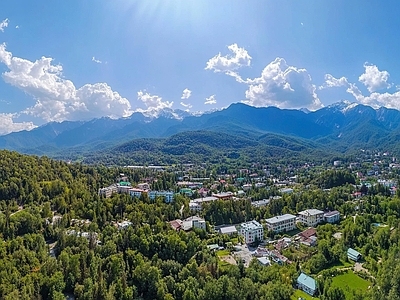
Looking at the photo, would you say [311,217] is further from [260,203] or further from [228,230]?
[228,230]

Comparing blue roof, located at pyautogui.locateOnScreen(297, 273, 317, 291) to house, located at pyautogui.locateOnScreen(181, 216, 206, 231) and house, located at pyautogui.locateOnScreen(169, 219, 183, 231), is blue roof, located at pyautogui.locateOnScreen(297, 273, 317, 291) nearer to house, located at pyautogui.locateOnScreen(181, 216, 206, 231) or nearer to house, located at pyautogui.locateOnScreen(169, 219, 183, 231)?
house, located at pyautogui.locateOnScreen(181, 216, 206, 231)

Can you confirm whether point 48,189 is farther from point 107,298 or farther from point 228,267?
point 228,267

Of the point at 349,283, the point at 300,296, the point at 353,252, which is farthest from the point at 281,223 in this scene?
the point at 300,296

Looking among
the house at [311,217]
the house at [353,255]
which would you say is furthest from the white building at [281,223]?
the house at [353,255]

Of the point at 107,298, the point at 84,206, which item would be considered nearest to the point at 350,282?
the point at 107,298

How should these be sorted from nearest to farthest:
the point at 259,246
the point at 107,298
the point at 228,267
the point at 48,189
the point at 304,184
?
the point at 107,298
the point at 228,267
the point at 259,246
the point at 48,189
the point at 304,184

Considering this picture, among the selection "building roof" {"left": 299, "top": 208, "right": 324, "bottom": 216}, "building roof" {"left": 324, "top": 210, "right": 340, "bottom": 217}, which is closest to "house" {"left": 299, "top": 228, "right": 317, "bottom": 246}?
"building roof" {"left": 299, "top": 208, "right": 324, "bottom": 216}

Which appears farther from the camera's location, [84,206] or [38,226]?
[84,206]
